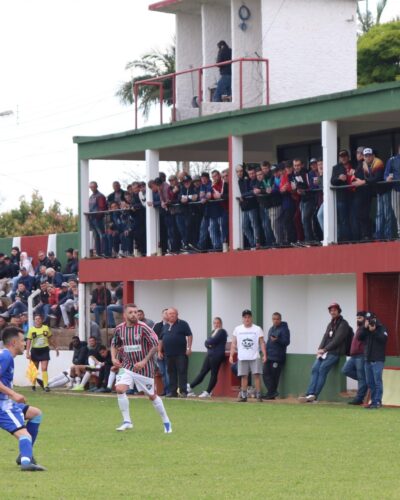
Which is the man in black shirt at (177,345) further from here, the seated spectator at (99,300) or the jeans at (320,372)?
the seated spectator at (99,300)

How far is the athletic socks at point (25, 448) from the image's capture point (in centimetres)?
1408

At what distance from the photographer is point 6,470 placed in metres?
14.4

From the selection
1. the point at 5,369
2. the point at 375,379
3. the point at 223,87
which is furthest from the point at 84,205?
the point at 5,369

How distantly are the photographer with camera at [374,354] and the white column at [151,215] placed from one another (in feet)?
29.5

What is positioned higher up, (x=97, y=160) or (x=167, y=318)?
(x=97, y=160)

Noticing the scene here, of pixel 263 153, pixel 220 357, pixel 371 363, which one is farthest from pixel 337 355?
pixel 263 153

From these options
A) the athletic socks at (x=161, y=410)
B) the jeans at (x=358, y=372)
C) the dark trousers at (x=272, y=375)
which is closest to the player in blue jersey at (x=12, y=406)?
the athletic socks at (x=161, y=410)

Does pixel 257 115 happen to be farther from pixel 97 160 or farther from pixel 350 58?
pixel 97 160

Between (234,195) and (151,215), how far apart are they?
3.09 metres

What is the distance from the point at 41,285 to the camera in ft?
120

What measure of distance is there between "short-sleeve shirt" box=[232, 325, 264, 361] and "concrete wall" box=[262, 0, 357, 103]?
6.81m

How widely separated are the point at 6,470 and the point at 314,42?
19.6 meters

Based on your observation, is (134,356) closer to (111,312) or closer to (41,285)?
(111,312)

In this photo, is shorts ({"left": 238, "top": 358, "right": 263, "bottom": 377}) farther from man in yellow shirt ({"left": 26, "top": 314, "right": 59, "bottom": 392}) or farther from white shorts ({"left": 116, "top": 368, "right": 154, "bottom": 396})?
man in yellow shirt ({"left": 26, "top": 314, "right": 59, "bottom": 392})
